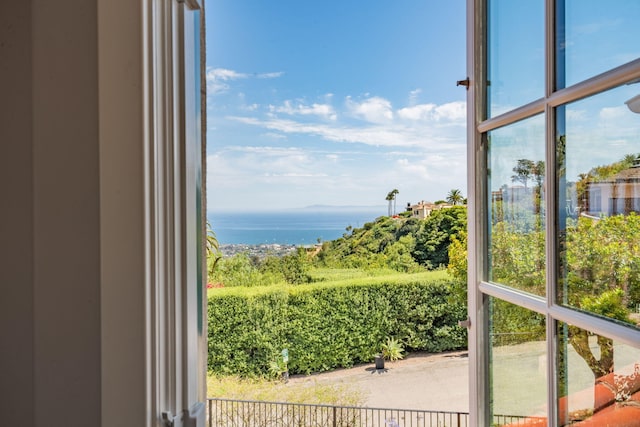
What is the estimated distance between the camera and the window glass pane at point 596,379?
556 mm

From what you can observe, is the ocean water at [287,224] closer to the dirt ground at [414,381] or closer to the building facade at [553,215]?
the dirt ground at [414,381]

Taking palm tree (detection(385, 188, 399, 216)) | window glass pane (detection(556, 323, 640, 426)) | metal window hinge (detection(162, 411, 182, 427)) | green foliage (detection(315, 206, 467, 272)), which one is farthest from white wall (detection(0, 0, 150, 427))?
palm tree (detection(385, 188, 399, 216))

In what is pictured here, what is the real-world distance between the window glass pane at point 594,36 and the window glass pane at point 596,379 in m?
0.39

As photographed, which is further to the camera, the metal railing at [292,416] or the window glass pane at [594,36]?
the metal railing at [292,416]

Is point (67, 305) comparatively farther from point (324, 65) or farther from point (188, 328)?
point (324, 65)

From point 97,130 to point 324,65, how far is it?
381cm

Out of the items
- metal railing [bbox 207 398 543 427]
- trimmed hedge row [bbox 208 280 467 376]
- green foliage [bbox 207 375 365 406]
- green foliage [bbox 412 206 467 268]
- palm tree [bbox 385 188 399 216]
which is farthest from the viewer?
palm tree [bbox 385 188 399 216]

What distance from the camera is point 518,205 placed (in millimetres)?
830

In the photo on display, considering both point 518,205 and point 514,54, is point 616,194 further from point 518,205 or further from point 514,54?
point 514,54

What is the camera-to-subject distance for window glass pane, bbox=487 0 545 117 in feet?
2.48

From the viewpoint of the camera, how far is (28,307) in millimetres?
485

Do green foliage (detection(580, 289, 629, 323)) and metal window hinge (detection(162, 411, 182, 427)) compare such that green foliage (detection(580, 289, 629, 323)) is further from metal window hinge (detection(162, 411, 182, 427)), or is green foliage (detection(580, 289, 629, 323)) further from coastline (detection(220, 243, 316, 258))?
coastline (detection(220, 243, 316, 258))

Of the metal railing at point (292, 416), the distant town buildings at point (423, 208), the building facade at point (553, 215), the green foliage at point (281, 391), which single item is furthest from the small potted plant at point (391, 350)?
the building facade at point (553, 215)

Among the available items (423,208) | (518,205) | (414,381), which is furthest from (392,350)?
(518,205)
